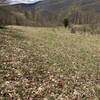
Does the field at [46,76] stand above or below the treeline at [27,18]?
below

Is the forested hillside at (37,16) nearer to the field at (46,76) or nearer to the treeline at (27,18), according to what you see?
the treeline at (27,18)

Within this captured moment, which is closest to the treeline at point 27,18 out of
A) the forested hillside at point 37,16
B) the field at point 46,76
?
the forested hillside at point 37,16

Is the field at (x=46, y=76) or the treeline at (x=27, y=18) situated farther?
the treeline at (x=27, y=18)

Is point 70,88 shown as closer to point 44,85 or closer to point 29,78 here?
point 44,85

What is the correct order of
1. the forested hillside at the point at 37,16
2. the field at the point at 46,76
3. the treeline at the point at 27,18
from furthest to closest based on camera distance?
the forested hillside at the point at 37,16 → the treeline at the point at 27,18 → the field at the point at 46,76

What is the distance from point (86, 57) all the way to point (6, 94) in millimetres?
5972

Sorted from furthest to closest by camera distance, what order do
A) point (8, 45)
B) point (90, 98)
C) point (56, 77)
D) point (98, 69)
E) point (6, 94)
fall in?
point (8, 45)
point (98, 69)
point (56, 77)
point (90, 98)
point (6, 94)

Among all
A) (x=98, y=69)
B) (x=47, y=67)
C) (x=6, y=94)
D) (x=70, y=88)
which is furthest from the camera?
(x=98, y=69)

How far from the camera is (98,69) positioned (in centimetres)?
916

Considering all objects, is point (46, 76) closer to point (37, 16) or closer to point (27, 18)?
point (27, 18)

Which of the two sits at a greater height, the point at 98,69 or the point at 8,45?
the point at 8,45

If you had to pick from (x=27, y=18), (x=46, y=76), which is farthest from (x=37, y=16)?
(x=46, y=76)

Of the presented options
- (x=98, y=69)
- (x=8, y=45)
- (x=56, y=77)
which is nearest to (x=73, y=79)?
(x=56, y=77)

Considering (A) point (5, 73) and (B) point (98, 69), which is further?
(B) point (98, 69)
